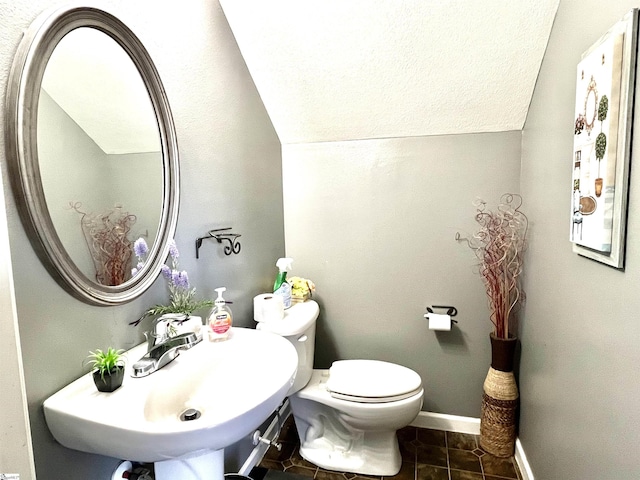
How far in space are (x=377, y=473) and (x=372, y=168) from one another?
1581mm

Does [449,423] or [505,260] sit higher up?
[505,260]

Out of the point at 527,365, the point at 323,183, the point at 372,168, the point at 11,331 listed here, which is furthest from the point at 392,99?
the point at 11,331

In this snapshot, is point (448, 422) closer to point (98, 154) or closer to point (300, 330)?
point (300, 330)

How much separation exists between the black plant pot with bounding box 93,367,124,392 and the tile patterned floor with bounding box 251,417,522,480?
3.53 ft

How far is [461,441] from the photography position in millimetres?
2055

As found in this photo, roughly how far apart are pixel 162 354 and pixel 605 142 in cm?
133

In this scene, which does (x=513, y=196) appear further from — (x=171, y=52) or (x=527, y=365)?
(x=171, y=52)

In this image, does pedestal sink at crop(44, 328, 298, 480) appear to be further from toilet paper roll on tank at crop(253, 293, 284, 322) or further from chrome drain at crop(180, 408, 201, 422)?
toilet paper roll on tank at crop(253, 293, 284, 322)

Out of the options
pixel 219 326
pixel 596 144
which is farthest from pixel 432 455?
pixel 596 144

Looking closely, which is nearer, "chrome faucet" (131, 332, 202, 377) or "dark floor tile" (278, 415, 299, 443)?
"chrome faucet" (131, 332, 202, 377)

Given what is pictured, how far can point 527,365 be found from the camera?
1746 mm

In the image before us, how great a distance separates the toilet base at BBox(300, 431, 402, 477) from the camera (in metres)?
1.81

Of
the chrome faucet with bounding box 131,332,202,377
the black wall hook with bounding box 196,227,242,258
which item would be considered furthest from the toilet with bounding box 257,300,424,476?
the chrome faucet with bounding box 131,332,202,377

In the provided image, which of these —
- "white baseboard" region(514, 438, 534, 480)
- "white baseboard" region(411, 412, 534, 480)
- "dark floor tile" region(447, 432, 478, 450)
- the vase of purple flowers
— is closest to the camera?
the vase of purple flowers
